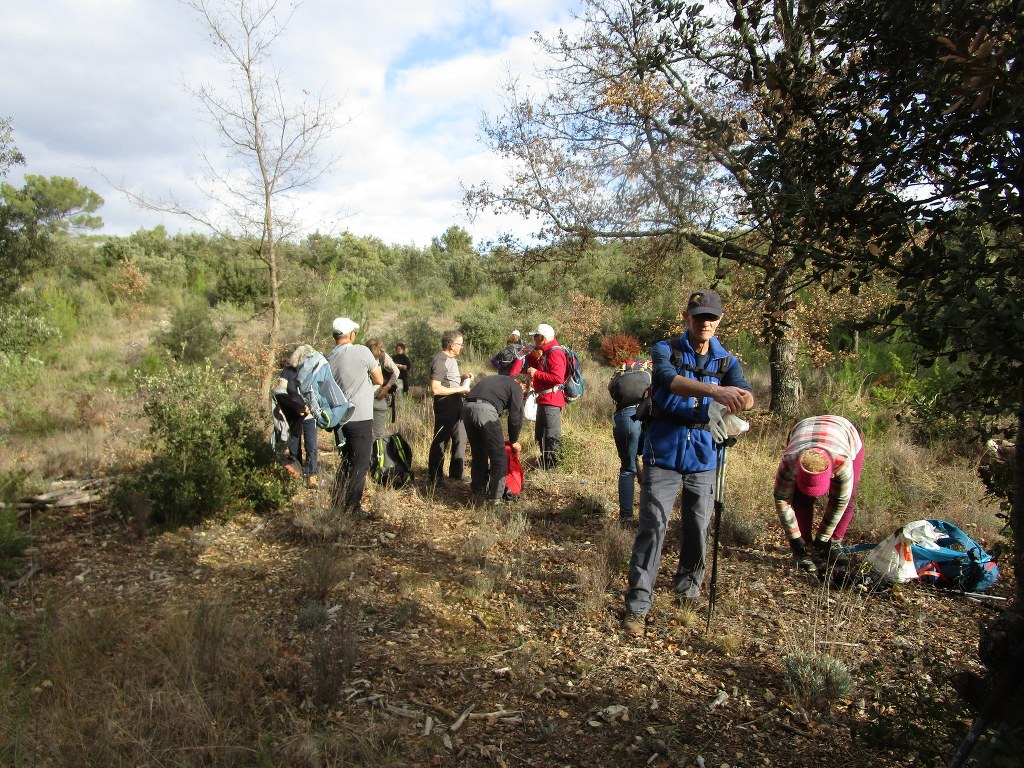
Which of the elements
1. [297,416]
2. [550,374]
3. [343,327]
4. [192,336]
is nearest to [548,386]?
[550,374]

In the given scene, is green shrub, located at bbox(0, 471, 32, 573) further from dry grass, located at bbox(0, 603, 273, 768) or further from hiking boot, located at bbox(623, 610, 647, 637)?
hiking boot, located at bbox(623, 610, 647, 637)

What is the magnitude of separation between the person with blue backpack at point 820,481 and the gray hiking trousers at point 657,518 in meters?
0.93

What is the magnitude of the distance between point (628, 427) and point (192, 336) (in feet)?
41.7

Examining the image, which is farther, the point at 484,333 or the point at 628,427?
the point at 484,333

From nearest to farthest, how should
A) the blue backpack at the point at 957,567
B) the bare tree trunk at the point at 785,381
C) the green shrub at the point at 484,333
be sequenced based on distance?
the blue backpack at the point at 957,567 → the bare tree trunk at the point at 785,381 → the green shrub at the point at 484,333

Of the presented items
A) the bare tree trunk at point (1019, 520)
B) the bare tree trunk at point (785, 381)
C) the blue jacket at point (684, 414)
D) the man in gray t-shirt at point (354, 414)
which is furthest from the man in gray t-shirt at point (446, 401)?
the bare tree trunk at point (1019, 520)

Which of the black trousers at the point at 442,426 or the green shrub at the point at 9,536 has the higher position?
the black trousers at the point at 442,426

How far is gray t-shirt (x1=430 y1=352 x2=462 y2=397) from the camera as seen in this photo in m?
6.95

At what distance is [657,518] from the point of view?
3.86m

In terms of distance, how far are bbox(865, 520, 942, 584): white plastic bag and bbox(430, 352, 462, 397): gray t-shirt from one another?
4236mm

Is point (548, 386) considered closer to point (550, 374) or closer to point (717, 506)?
point (550, 374)

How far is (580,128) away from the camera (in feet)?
31.9

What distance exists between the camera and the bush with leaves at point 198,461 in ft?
19.4

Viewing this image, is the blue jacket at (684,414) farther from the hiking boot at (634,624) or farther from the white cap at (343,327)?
the white cap at (343,327)
